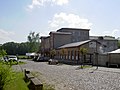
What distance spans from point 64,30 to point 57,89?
199 ft

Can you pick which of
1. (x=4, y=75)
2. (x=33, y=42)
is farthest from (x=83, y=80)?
(x=33, y=42)

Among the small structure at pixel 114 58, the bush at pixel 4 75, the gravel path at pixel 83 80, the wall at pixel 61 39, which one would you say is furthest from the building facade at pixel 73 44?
the bush at pixel 4 75

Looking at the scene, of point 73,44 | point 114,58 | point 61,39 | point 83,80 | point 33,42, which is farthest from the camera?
point 33,42

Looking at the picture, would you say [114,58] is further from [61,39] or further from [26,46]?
[26,46]

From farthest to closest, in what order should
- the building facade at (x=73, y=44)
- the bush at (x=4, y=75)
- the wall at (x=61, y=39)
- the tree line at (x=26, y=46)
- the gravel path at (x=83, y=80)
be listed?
the tree line at (x=26, y=46)
the wall at (x=61, y=39)
the building facade at (x=73, y=44)
the gravel path at (x=83, y=80)
the bush at (x=4, y=75)

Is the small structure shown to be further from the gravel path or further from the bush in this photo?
the bush

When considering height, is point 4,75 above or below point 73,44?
below

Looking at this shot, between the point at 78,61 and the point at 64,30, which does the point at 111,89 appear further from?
the point at 64,30

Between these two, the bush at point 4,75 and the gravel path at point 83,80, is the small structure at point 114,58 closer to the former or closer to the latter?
the gravel path at point 83,80

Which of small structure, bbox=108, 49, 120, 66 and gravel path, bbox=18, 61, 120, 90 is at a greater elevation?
small structure, bbox=108, 49, 120, 66

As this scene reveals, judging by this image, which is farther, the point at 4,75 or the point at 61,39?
the point at 61,39

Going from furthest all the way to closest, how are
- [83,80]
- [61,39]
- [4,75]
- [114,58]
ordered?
[61,39]
[114,58]
[83,80]
[4,75]

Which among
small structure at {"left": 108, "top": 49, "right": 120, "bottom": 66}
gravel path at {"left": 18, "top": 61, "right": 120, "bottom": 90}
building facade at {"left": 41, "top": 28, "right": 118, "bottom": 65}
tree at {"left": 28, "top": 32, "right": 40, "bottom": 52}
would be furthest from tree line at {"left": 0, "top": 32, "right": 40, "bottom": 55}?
gravel path at {"left": 18, "top": 61, "right": 120, "bottom": 90}

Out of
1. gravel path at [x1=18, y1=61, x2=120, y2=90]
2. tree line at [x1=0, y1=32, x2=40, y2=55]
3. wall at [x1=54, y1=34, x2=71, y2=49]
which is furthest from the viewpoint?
tree line at [x1=0, y1=32, x2=40, y2=55]
